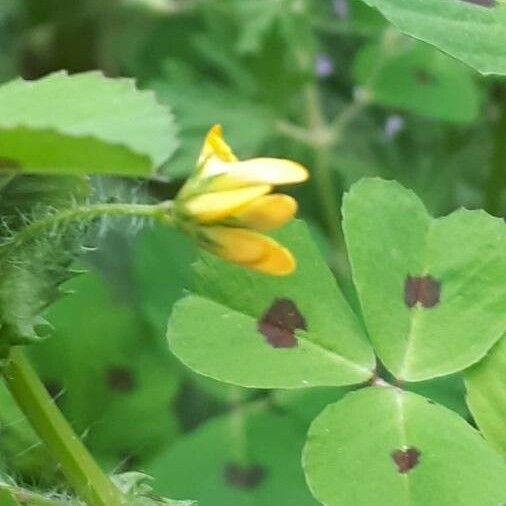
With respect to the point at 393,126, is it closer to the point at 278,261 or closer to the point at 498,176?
the point at 498,176

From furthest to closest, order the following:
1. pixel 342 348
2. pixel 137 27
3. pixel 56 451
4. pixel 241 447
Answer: pixel 137 27
pixel 241 447
pixel 342 348
pixel 56 451

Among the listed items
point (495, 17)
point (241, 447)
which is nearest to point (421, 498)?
point (495, 17)

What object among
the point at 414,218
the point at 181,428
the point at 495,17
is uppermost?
the point at 495,17

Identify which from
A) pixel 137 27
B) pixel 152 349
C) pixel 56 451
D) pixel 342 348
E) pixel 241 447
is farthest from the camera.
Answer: pixel 137 27

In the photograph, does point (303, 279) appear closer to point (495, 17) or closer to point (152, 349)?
point (495, 17)

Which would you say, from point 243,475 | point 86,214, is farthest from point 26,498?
point 243,475

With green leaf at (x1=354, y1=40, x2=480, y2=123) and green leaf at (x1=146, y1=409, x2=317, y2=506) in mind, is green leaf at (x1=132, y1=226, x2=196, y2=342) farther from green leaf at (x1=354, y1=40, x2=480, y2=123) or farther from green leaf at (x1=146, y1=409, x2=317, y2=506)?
green leaf at (x1=354, y1=40, x2=480, y2=123)

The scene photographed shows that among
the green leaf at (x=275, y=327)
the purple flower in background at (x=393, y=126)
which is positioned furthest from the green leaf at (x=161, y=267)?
the green leaf at (x=275, y=327)
